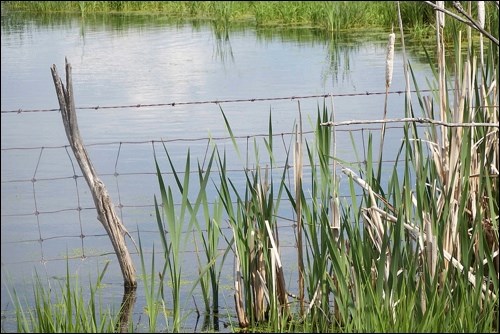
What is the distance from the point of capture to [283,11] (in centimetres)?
1491

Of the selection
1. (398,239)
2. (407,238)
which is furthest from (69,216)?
(398,239)

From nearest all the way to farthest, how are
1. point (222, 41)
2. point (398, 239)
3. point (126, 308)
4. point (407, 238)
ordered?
1. point (398, 239)
2. point (407, 238)
3. point (126, 308)
4. point (222, 41)

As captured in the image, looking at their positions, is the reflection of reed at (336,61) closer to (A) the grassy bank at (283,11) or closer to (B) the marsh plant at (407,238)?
(A) the grassy bank at (283,11)

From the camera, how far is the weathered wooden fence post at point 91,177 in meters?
3.77

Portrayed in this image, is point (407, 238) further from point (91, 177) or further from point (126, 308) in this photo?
point (91, 177)

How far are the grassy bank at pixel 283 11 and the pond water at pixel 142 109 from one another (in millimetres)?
387

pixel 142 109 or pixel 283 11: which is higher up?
pixel 283 11

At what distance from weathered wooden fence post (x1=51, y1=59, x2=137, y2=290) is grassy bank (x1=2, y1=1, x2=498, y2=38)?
7751 millimetres

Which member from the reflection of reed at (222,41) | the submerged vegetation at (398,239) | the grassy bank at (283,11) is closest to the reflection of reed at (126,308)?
the submerged vegetation at (398,239)

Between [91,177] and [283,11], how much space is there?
11389 mm

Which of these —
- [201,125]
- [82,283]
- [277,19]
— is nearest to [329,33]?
[277,19]

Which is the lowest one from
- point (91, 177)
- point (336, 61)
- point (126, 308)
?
point (126, 308)

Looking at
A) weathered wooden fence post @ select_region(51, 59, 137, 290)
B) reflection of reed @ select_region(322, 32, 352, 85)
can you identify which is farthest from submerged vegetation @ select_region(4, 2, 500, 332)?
reflection of reed @ select_region(322, 32, 352, 85)

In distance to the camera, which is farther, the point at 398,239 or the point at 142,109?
the point at 142,109
